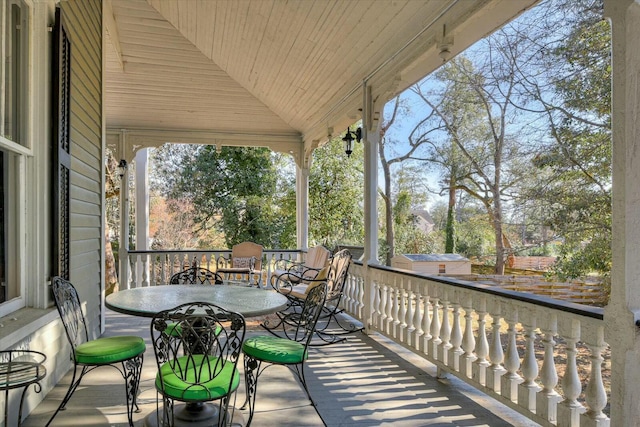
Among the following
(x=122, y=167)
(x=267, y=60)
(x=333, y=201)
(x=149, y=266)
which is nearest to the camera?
(x=267, y=60)

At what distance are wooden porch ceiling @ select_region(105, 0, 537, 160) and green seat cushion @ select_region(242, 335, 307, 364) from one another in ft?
8.14

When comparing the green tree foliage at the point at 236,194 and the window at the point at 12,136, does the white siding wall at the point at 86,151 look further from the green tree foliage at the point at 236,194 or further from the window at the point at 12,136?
the green tree foliage at the point at 236,194

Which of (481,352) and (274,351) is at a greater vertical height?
(274,351)

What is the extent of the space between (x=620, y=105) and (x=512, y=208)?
906cm

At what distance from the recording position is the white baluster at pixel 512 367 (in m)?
2.75

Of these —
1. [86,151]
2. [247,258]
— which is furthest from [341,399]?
[247,258]

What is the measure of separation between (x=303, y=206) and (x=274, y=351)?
600cm

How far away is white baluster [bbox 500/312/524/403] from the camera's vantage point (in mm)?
2750

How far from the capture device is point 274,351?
8.82 ft

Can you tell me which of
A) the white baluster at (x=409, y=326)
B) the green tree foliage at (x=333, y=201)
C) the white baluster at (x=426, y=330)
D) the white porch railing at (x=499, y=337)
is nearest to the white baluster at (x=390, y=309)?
the white porch railing at (x=499, y=337)

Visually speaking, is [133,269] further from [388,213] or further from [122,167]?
[388,213]

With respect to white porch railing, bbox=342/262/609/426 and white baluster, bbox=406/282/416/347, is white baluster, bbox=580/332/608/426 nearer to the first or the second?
white porch railing, bbox=342/262/609/426

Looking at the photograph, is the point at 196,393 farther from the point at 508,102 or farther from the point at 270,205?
the point at 270,205

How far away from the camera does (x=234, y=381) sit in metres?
2.29
